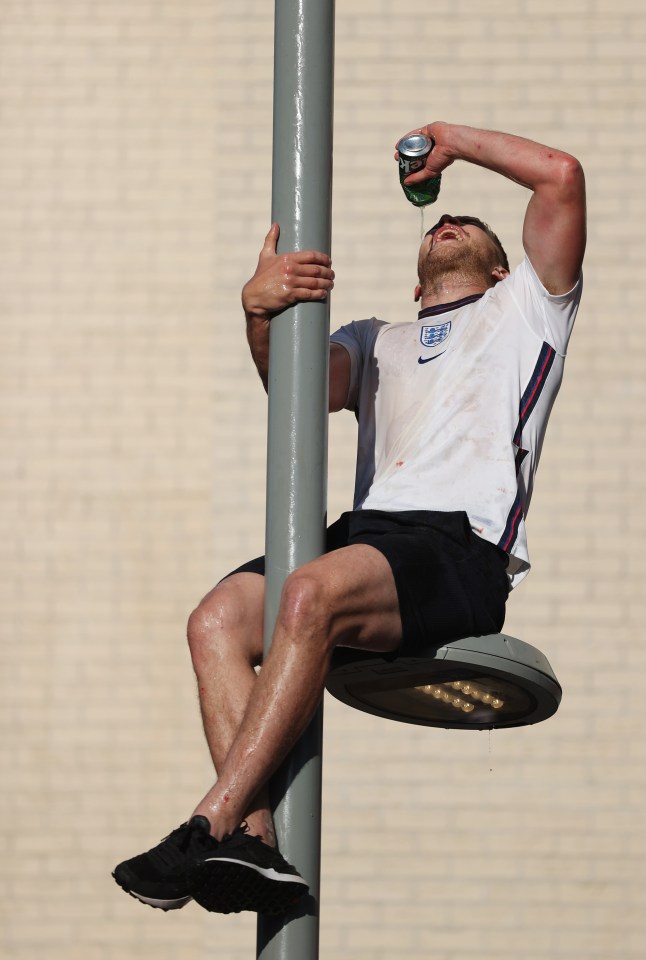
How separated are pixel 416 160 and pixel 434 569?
1.12 meters

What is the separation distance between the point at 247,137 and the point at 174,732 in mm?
3224

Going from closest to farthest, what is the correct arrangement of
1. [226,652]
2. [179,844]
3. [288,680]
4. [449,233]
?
[179,844], [288,680], [226,652], [449,233]

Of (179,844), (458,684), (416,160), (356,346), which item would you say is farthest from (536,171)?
(179,844)

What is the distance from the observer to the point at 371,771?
796 cm

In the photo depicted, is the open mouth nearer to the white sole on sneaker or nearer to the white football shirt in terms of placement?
the white football shirt

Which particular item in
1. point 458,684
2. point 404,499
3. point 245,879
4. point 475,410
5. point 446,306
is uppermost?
point 446,306

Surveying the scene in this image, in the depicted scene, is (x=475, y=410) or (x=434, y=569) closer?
(x=434, y=569)

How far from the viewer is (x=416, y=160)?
4.26m

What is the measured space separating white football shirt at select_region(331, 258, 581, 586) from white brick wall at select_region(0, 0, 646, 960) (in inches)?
145

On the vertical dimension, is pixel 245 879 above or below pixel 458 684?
below

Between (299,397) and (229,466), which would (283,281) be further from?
(229,466)

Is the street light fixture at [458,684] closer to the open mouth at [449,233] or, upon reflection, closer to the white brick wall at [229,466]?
the open mouth at [449,233]

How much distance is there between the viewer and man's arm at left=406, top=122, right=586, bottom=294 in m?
4.22

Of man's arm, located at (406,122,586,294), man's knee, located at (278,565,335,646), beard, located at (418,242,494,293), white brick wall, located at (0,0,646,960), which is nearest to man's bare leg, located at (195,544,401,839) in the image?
man's knee, located at (278,565,335,646)
